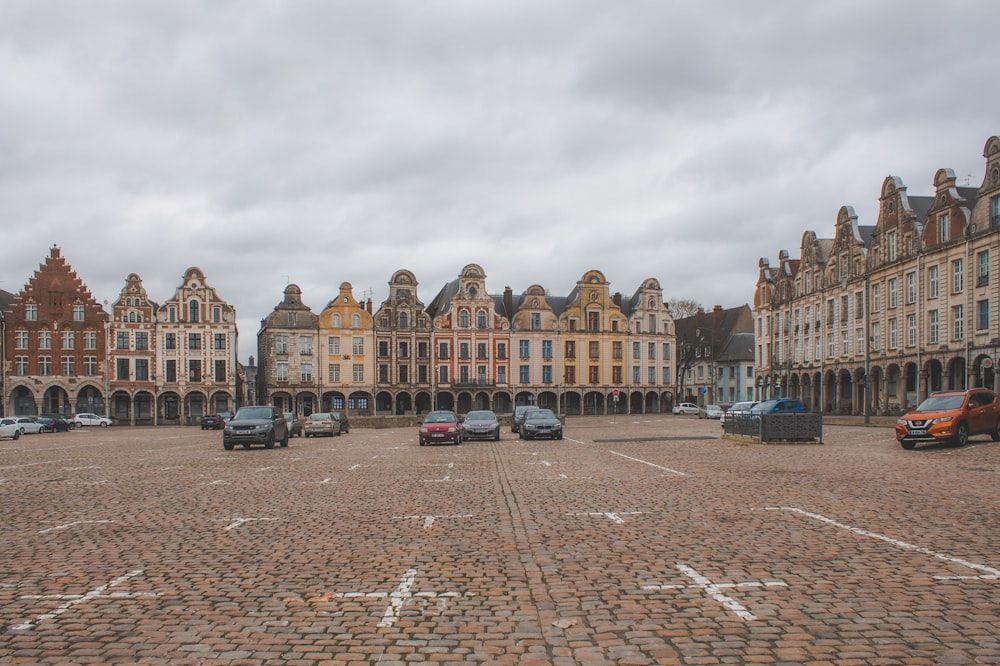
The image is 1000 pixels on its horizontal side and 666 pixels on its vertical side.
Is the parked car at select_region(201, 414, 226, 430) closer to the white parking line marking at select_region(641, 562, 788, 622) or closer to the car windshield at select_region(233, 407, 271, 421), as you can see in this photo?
the car windshield at select_region(233, 407, 271, 421)

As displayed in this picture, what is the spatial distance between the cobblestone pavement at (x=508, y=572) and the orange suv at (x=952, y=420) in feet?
29.7

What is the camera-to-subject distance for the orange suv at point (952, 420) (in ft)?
78.6

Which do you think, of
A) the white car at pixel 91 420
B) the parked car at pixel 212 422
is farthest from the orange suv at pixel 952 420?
the white car at pixel 91 420

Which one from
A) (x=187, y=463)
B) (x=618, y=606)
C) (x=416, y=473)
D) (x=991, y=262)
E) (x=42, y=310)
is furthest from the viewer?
(x=42, y=310)

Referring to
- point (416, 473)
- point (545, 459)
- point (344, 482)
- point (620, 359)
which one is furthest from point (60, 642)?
point (620, 359)

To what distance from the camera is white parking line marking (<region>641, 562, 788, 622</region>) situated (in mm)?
6250

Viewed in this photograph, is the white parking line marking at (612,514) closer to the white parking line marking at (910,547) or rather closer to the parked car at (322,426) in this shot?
the white parking line marking at (910,547)

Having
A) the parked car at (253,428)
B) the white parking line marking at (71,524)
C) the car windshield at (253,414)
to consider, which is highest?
the white parking line marking at (71,524)

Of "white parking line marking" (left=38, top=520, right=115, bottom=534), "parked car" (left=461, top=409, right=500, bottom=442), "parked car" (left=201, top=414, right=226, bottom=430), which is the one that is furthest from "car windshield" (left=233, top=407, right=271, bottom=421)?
"parked car" (left=201, top=414, right=226, bottom=430)

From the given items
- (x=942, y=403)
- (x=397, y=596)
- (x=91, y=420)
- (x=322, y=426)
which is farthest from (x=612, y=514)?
(x=91, y=420)

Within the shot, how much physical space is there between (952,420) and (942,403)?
1.69 metres

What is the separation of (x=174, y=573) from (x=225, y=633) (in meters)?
2.19

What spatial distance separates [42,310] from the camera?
73062 millimetres

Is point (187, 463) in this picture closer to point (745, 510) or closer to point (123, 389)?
point (745, 510)
